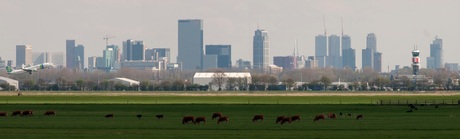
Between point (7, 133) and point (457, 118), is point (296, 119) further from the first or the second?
point (7, 133)

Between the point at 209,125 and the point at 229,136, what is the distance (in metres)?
10.1

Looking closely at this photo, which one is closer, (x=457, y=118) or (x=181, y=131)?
(x=181, y=131)

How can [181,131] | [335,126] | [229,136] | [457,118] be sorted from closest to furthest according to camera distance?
[229,136]
[181,131]
[335,126]
[457,118]

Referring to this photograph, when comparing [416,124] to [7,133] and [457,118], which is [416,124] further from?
[7,133]

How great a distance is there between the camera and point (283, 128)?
66938 millimetres

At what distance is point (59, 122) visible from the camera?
73.2 meters

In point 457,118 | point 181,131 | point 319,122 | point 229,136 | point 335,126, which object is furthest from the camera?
point 457,118

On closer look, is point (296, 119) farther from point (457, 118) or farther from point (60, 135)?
point (60, 135)

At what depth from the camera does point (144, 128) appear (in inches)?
2630

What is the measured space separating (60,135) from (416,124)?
833 inches

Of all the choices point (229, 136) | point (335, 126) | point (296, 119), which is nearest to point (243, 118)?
point (296, 119)

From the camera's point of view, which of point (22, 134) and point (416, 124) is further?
point (416, 124)

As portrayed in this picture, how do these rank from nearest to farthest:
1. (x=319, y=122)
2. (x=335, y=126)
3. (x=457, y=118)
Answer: (x=335, y=126) < (x=319, y=122) < (x=457, y=118)

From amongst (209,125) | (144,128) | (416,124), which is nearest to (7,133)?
(144,128)
